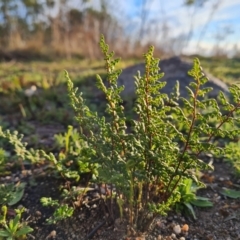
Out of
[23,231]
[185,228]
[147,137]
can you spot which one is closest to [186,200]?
[185,228]

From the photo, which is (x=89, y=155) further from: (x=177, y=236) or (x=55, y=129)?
(x=55, y=129)

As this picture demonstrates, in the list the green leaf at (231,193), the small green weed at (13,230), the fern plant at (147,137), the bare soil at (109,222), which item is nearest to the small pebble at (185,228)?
the bare soil at (109,222)

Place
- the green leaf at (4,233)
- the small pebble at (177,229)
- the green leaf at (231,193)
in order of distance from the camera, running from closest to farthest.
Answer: the green leaf at (4,233)
the small pebble at (177,229)
the green leaf at (231,193)

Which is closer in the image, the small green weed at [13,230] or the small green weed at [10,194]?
the small green weed at [13,230]

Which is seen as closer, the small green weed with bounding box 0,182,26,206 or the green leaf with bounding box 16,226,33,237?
the green leaf with bounding box 16,226,33,237

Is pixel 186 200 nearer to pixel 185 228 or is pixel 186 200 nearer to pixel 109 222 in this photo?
pixel 185 228

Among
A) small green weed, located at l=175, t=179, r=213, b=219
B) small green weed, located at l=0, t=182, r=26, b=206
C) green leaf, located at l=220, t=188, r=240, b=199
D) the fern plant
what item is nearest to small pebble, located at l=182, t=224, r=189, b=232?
small green weed, located at l=175, t=179, r=213, b=219

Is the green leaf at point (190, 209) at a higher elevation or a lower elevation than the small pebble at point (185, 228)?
higher

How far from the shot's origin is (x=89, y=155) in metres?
1.32

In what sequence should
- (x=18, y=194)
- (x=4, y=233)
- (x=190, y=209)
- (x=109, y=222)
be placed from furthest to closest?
(x=18, y=194), (x=190, y=209), (x=109, y=222), (x=4, y=233)

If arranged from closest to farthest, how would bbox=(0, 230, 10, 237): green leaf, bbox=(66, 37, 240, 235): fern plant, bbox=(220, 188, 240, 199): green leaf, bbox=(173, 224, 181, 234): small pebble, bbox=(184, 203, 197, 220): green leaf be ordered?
bbox=(66, 37, 240, 235): fern plant → bbox=(0, 230, 10, 237): green leaf → bbox=(173, 224, 181, 234): small pebble → bbox=(184, 203, 197, 220): green leaf → bbox=(220, 188, 240, 199): green leaf

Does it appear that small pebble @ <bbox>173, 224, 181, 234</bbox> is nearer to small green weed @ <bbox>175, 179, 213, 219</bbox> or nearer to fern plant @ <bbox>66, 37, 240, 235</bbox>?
small green weed @ <bbox>175, 179, 213, 219</bbox>

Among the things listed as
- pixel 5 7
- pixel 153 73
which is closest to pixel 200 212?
pixel 153 73

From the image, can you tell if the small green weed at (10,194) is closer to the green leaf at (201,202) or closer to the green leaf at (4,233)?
the green leaf at (4,233)
